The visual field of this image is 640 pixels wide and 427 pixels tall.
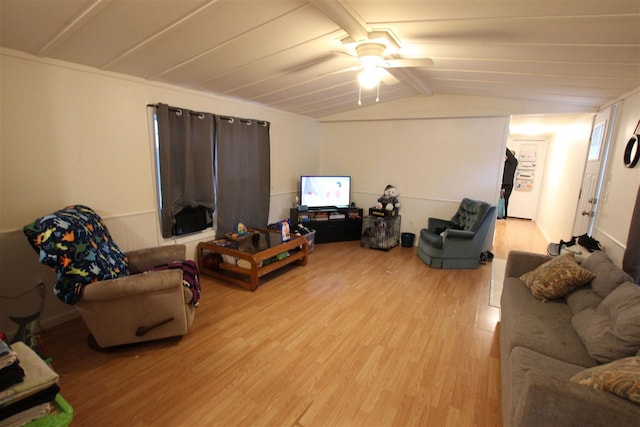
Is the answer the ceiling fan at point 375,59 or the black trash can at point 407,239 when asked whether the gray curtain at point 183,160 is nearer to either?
the ceiling fan at point 375,59

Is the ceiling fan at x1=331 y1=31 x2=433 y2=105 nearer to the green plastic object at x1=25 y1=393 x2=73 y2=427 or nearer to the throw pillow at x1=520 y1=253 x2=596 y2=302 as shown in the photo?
the throw pillow at x1=520 y1=253 x2=596 y2=302

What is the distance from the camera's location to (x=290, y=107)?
4.38m

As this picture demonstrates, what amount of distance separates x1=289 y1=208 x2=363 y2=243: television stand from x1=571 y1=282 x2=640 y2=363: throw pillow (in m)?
3.39

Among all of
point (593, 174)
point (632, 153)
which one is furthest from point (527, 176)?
point (632, 153)

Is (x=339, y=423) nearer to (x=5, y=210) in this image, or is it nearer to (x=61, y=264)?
(x=61, y=264)

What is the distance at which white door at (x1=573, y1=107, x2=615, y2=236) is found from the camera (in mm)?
3133

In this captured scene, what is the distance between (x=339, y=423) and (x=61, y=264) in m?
1.94

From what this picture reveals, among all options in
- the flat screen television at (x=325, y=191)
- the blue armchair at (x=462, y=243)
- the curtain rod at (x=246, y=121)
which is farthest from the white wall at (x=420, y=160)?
the curtain rod at (x=246, y=121)

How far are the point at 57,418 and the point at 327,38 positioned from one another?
2601mm

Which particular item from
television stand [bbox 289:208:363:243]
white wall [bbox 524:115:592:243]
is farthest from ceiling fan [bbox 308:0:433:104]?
white wall [bbox 524:115:592:243]

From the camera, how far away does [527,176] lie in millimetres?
7359

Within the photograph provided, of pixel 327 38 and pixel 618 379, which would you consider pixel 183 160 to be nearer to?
pixel 327 38

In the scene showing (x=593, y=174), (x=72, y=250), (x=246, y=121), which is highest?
(x=246, y=121)

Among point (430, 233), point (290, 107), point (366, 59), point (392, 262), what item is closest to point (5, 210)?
point (366, 59)
